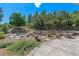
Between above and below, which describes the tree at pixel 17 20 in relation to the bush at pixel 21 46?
above

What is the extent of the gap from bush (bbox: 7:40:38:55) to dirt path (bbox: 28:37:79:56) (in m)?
0.12

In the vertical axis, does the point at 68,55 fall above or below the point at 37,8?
below

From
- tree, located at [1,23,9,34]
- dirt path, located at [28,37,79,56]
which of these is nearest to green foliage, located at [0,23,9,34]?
tree, located at [1,23,9,34]

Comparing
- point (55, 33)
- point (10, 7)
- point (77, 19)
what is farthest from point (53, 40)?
point (10, 7)

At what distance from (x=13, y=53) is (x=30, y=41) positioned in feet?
1.08

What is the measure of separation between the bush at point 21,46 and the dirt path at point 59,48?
0.12 m

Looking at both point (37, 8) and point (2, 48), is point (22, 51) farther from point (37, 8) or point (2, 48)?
point (37, 8)

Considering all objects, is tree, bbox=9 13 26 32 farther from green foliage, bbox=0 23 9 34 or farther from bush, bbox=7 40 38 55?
bush, bbox=7 40 38 55

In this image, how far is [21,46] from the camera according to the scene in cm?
500

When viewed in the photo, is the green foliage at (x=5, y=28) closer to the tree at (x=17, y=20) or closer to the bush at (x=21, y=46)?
the tree at (x=17, y=20)

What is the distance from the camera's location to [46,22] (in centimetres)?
490

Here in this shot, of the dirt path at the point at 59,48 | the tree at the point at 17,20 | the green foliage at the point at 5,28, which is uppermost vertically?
the tree at the point at 17,20

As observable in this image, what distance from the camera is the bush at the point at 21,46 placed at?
16.2 feet

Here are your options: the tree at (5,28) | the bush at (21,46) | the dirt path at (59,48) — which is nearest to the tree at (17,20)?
the tree at (5,28)
